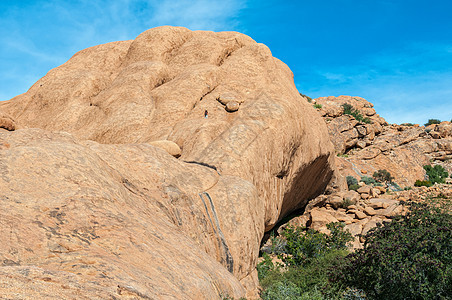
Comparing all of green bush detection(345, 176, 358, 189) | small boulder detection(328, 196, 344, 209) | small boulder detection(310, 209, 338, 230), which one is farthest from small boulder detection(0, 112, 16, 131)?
green bush detection(345, 176, 358, 189)

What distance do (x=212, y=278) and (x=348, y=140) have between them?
135 feet

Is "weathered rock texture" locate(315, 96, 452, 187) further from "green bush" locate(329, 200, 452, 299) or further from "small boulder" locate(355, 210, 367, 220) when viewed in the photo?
"green bush" locate(329, 200, 452, 299)

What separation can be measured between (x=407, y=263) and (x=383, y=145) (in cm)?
3525

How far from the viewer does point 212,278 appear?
25.6 ft

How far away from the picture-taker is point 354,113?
50.0 meters

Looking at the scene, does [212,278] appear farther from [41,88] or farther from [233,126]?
[41,88]

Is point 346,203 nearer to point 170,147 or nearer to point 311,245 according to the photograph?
point 311,245

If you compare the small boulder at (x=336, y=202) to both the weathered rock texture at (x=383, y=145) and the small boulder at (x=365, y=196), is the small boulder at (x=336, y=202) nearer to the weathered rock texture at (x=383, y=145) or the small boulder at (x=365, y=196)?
the small boulder at (x=365, y=196)

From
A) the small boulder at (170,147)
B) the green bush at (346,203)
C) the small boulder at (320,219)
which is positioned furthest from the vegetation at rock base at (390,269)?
the green bush at (346,203)

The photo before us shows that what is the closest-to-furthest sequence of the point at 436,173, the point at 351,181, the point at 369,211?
1. the point at 369,211
2. the point at 351,181
3. the point at 436,173

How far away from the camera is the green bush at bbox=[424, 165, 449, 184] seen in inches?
1435

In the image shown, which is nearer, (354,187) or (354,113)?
(354,187)

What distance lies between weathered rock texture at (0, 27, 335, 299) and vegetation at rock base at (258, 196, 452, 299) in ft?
7.89

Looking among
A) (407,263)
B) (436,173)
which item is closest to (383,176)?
(436,173)
